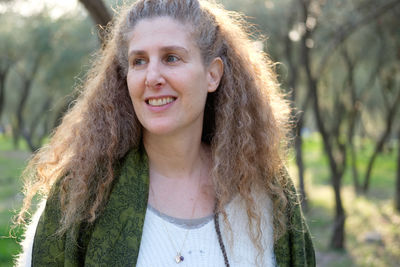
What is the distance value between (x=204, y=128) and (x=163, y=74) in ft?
1.95

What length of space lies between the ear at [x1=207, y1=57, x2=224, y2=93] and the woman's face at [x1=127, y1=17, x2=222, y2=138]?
0.52ft

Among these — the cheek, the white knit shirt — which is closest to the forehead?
the cheek

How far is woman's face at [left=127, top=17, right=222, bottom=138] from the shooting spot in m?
1.89

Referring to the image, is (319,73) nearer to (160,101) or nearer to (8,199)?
(160,101)

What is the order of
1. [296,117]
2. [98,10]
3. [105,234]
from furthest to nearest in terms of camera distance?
[296,117]
[98,10]
[105,234]

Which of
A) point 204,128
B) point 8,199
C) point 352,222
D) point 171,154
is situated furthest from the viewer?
point 8,199

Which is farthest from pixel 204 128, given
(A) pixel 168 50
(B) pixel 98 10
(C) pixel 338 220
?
(C) pixel 338 220

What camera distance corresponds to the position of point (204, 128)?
7.88 ft

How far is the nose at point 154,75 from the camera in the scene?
1.86m

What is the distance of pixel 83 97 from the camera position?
2.26 metres

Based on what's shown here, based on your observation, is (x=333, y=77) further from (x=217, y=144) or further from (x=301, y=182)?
(x=217, y=144)

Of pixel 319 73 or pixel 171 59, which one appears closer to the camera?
pixel 171 59

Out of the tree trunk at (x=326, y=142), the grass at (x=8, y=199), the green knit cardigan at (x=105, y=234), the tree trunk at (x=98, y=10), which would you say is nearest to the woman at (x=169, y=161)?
the green knit cardigan at (x=105, y=234)

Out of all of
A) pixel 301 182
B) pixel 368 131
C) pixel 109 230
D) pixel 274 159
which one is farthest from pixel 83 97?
pixel 368 131
